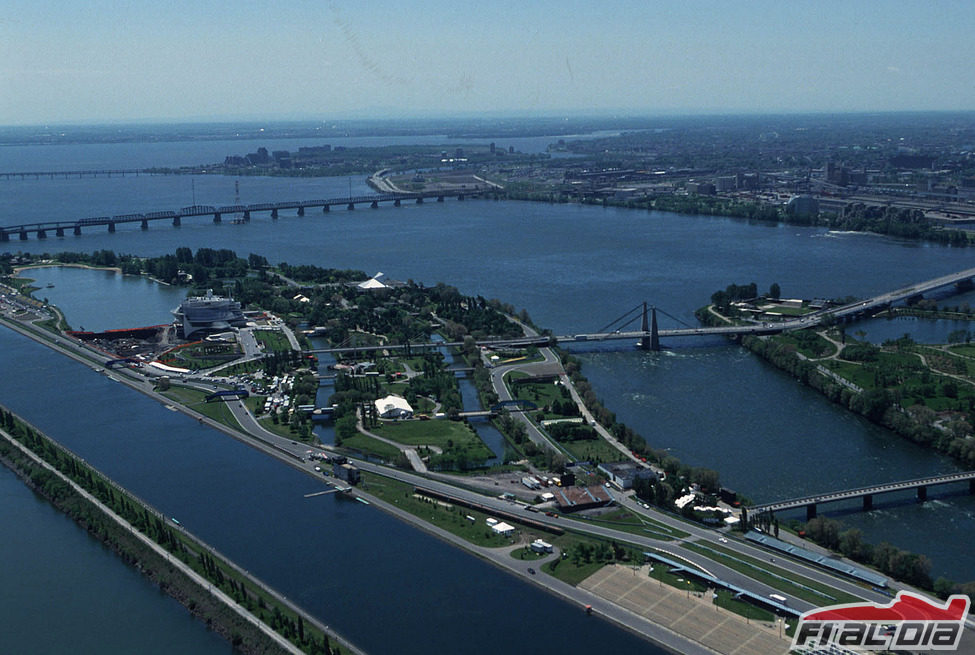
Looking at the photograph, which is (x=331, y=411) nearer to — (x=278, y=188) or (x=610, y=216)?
(x=610, y=216)

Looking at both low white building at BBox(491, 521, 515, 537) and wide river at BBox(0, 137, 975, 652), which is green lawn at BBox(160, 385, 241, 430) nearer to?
wide river at BBox(0, 137, 975, 652)

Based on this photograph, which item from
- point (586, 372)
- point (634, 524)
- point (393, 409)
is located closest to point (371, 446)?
point (393, 409)

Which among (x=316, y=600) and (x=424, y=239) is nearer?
(x=316, y=600)

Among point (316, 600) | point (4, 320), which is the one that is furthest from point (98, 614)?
point (4, 320)

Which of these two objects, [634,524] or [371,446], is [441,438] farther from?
[634,524]

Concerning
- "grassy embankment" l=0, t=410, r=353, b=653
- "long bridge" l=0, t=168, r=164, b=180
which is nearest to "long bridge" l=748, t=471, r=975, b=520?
"grassy embankment" l=0, t=410, r=353, b=653

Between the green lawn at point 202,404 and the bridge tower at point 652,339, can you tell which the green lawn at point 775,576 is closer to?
the green lawn at point 202,404
